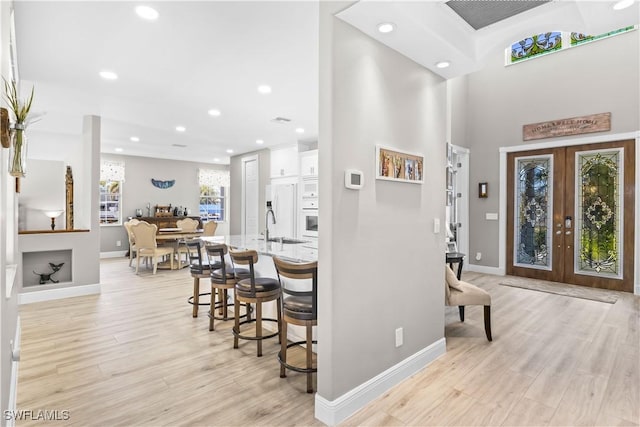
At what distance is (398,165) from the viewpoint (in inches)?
97.0

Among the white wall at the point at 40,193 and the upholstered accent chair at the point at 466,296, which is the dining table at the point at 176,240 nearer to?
the white wall at the point at 40,193

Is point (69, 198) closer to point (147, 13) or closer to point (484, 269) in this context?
point (147, 13)

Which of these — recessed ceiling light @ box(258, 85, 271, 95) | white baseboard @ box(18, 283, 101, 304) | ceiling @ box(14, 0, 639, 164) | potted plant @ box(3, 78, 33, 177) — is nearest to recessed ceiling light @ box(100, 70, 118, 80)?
ceiling @ box(14, 0, 639, 164)

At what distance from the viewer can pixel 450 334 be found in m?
3.48

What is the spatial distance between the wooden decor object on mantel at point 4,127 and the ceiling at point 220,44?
125cm

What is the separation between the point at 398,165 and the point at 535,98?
507 centimetres

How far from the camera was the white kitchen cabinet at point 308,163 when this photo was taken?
21.5ft

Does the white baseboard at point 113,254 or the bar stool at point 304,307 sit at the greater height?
the bar stool at point 304,307

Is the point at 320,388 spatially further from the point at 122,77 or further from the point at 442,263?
the point at 122,77

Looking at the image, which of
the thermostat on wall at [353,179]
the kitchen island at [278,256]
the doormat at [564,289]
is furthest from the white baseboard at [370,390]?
the doormat at [564,289]

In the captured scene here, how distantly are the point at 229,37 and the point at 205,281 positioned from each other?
165 inches

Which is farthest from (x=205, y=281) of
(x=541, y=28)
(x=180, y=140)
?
(x=541, y=28)

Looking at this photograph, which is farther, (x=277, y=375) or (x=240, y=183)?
(x=240, y=183)

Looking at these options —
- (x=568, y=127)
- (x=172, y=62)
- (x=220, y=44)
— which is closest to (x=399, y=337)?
(x=220, y=44)
